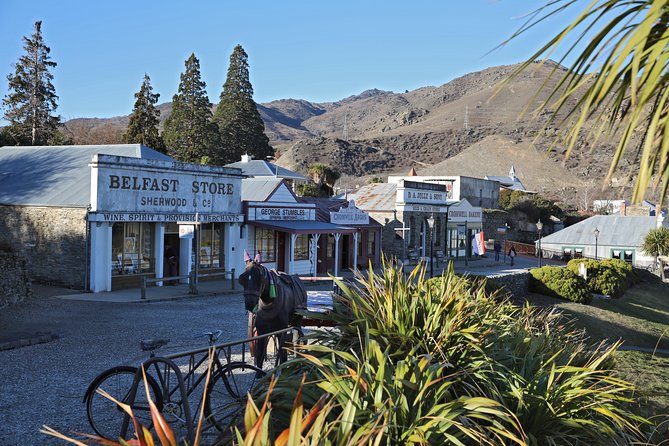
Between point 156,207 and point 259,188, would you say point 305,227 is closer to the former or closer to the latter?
point 259,188

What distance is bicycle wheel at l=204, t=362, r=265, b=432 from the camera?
669 cm

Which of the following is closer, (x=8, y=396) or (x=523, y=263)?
(x=8, y=396)

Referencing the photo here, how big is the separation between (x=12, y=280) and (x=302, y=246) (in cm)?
1533

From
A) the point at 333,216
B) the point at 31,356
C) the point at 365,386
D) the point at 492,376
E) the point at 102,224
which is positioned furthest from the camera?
the point at 333,216

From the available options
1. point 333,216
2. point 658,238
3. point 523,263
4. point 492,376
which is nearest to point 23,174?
point 333,216

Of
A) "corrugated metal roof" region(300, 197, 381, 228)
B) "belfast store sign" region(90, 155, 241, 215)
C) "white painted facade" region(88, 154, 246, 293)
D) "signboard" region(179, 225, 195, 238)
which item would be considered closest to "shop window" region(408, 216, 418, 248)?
"corrugated metal roof" region(300, 197, 381, 228)

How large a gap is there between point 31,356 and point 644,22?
460 inches

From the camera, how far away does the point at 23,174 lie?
89.7 ft

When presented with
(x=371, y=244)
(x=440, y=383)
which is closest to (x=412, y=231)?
(x=371, y=244)

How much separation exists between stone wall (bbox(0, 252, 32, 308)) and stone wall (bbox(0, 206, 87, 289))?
10.9 ft

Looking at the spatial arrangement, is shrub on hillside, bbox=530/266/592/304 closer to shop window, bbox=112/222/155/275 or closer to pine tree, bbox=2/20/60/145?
shop window, bbox=112/222/155/275

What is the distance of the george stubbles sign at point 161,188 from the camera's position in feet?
75.1

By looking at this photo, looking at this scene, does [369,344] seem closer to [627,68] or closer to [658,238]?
[627,68]

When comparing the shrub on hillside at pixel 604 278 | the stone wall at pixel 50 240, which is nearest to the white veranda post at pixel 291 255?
the stone wall at pixel 50 240
